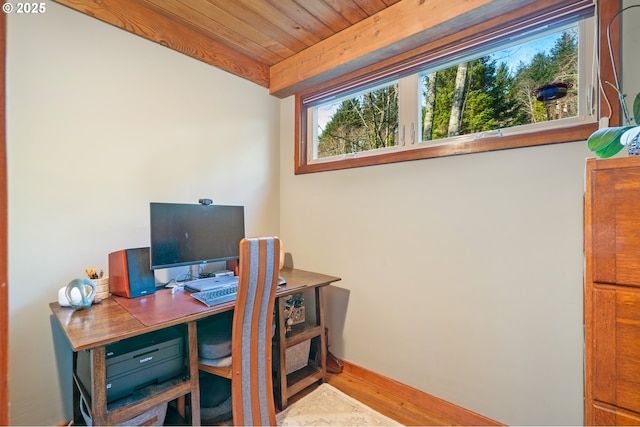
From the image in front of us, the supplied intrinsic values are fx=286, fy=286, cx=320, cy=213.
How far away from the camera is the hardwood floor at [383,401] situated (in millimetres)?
1646

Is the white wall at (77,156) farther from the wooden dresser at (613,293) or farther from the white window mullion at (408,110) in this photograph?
the wooden dresser at (613,293)

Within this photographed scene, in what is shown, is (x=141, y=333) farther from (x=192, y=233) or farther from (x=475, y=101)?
(x=475, y=101)

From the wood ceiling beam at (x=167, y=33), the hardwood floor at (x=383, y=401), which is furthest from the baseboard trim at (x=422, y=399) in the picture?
the wood ceiling beam at (x=167, y=33)

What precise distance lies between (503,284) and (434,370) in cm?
67

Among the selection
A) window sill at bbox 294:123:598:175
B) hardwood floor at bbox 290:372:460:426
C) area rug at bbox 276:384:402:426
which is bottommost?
hardwood floor at bbox 290:372:460:426

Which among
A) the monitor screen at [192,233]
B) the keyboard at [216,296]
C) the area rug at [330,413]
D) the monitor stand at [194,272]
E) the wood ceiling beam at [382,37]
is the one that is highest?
the wood ceiling beam at [382,37]

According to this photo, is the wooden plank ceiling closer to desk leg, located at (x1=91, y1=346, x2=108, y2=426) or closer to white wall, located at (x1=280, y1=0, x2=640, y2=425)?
white wall, located at (x1=280, y1=0, x2=640, y2=425)

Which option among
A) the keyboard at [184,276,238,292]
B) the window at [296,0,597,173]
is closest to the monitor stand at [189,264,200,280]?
the keyboard at [184,276,238,292]

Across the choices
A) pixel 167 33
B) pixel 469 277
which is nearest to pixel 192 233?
pixel 167 33

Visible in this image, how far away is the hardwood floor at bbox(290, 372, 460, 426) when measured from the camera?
1.65 meters

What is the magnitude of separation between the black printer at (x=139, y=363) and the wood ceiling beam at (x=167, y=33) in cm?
176

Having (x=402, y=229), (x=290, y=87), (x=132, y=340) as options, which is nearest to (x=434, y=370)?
(x=402, y=229)

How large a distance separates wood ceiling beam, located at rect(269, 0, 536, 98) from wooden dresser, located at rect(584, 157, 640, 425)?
116 cm

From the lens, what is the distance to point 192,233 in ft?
5.69
